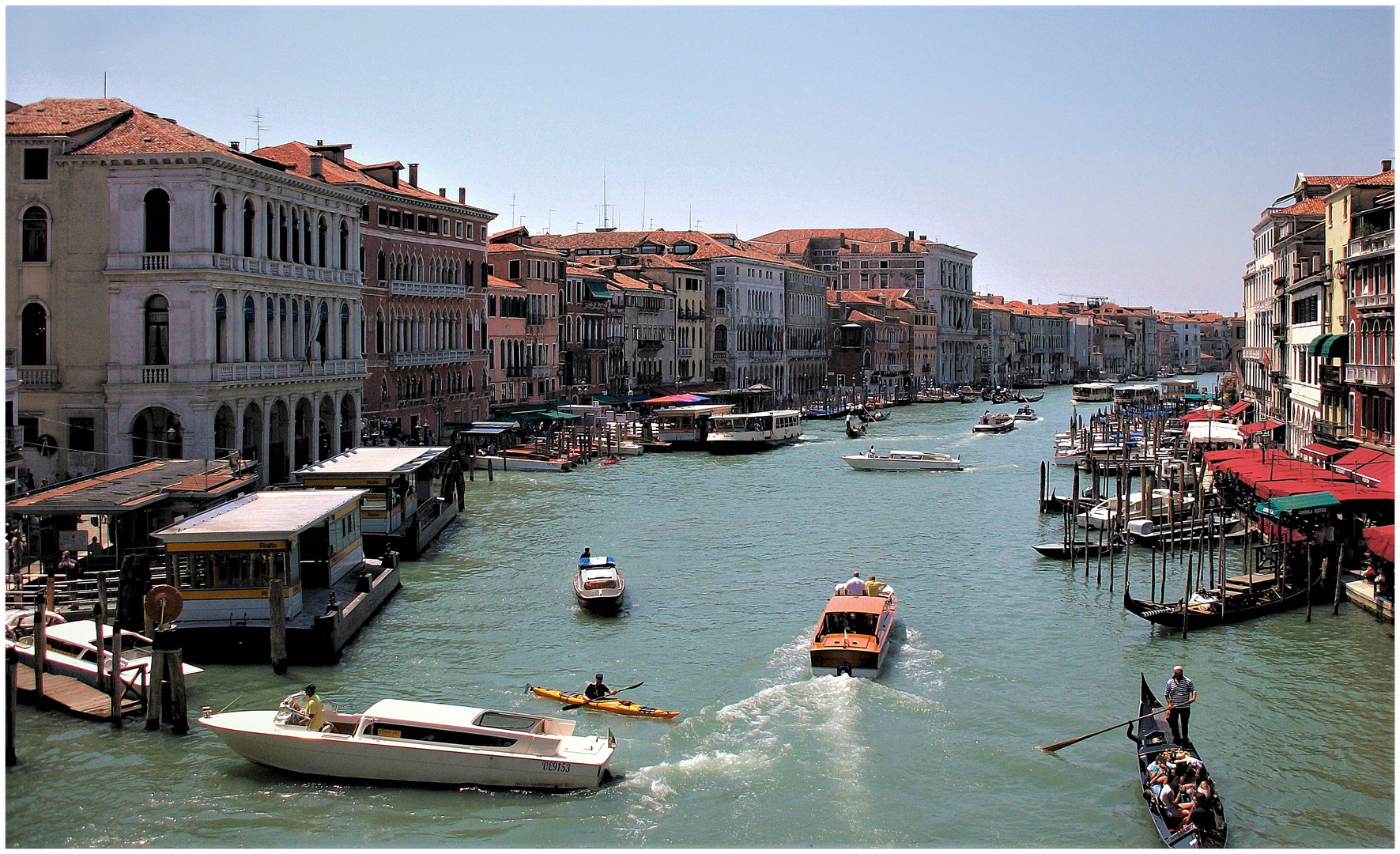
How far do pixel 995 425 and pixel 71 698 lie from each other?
42.3m

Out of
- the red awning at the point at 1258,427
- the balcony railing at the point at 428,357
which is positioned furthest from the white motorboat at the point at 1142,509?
the balcony railing at the point at 428,357

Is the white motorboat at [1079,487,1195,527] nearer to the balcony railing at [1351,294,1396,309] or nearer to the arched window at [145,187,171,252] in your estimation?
the balcony railing at [1351,294,1396,309]

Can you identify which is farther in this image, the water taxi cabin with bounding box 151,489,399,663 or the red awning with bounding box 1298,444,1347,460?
the red awning with bounding box 1298,444,1347,460

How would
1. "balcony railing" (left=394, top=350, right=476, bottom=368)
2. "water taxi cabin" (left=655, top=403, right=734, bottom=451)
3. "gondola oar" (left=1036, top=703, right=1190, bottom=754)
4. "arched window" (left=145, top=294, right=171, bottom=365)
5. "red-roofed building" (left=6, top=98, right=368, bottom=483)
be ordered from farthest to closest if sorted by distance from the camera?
"water taxi cabin" (left=655, top=403, right=734, bottom=451)
"balcony railing" (left=394, top=350, right=476, bottom=368)
"arched window" (left=145, top=294, right=171, bottom=365)
"red-roofed building" (left=6, top=98, right=368, bottom=483)
"gondola oar" (left=1036, top=703, right=1190, bottom=754)

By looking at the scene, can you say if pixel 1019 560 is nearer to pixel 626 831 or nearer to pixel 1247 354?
pixel 626 831

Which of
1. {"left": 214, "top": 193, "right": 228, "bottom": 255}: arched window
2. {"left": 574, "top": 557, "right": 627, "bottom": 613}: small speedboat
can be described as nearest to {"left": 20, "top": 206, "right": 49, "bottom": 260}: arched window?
{"left": 214, "top": 193, "right": 228, "bottom": 255}: arched window

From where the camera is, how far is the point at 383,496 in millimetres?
20531

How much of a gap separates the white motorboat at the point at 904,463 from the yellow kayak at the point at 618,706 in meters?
23.4

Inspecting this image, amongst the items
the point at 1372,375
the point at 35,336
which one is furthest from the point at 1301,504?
the point at 35,336

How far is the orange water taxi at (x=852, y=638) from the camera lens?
1404cm

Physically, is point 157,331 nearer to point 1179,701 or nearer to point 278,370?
point 278,370

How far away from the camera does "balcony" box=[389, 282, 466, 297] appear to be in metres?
35.1

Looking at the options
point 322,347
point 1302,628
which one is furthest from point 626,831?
point 322,347

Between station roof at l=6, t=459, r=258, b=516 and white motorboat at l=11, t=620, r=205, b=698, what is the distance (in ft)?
6.99
